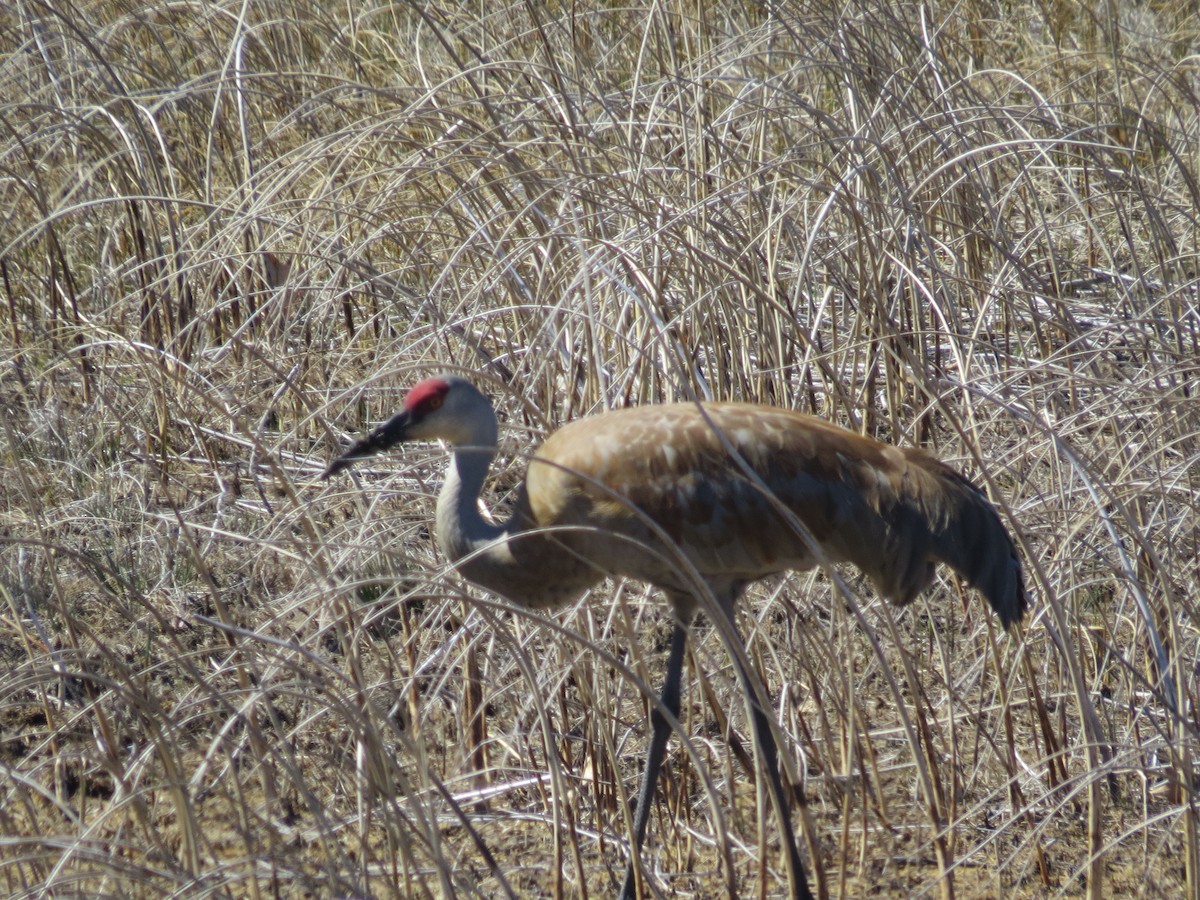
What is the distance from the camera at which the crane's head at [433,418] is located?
3.05 meters

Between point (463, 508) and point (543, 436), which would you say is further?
point (463, 508)

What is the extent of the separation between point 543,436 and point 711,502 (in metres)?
0.39

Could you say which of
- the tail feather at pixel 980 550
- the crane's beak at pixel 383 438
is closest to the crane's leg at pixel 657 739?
the tail feather at pixel 980 550

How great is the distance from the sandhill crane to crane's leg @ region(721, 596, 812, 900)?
3 cm

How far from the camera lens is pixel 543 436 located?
302cm

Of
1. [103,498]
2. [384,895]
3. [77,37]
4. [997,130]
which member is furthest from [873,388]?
[77,37]

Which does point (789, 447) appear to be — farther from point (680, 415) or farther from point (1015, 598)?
point (1015, 598)

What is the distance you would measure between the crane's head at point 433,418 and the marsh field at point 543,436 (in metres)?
0.09

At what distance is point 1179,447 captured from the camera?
11.3 ft

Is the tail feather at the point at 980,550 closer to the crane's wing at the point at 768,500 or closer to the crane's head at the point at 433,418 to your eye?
the crane's wing at the point at 768,500

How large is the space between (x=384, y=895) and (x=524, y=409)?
1147mm

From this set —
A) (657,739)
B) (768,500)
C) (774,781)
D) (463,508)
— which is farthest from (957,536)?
(463,508)

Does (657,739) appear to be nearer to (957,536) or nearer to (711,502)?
(711,502)

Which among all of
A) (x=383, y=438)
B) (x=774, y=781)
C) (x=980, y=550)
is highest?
(x=383, y=438)
